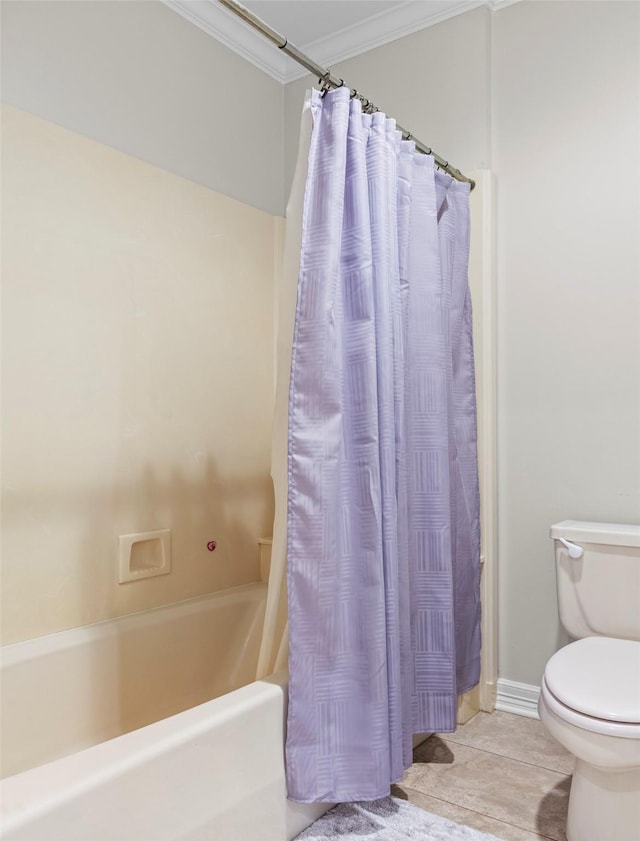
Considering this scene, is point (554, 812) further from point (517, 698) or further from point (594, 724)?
point (517, 698)

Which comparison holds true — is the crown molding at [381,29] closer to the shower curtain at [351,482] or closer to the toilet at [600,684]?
the shower curtain at [351,482]

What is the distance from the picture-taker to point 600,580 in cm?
200

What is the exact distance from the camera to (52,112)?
1993 millimetres

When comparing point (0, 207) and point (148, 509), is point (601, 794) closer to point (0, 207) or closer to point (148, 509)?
point (148, 509)

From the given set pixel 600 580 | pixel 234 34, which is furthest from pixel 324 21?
pixel 600 580

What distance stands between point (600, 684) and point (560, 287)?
1297 mm

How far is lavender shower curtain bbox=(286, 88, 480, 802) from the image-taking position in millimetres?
1521

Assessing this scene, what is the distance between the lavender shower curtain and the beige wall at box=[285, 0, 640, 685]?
68 centimetres

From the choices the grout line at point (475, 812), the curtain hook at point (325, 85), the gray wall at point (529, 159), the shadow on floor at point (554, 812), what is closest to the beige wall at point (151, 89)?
the gray wall at point (529, 159)

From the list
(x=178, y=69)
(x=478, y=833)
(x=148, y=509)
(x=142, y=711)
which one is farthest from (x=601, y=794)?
(x=178, y=69)

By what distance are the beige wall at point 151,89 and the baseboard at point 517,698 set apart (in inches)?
83.5

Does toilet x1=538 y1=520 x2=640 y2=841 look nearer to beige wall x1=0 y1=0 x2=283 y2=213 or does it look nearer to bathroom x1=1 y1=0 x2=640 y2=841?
bathroom x1=1 y1=0 x2=640 y2=841

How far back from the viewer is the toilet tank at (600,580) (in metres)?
1.95

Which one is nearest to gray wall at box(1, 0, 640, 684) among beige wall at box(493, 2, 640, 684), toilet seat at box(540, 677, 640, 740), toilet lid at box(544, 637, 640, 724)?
beige wall at box(493, 2, 640, 684)
